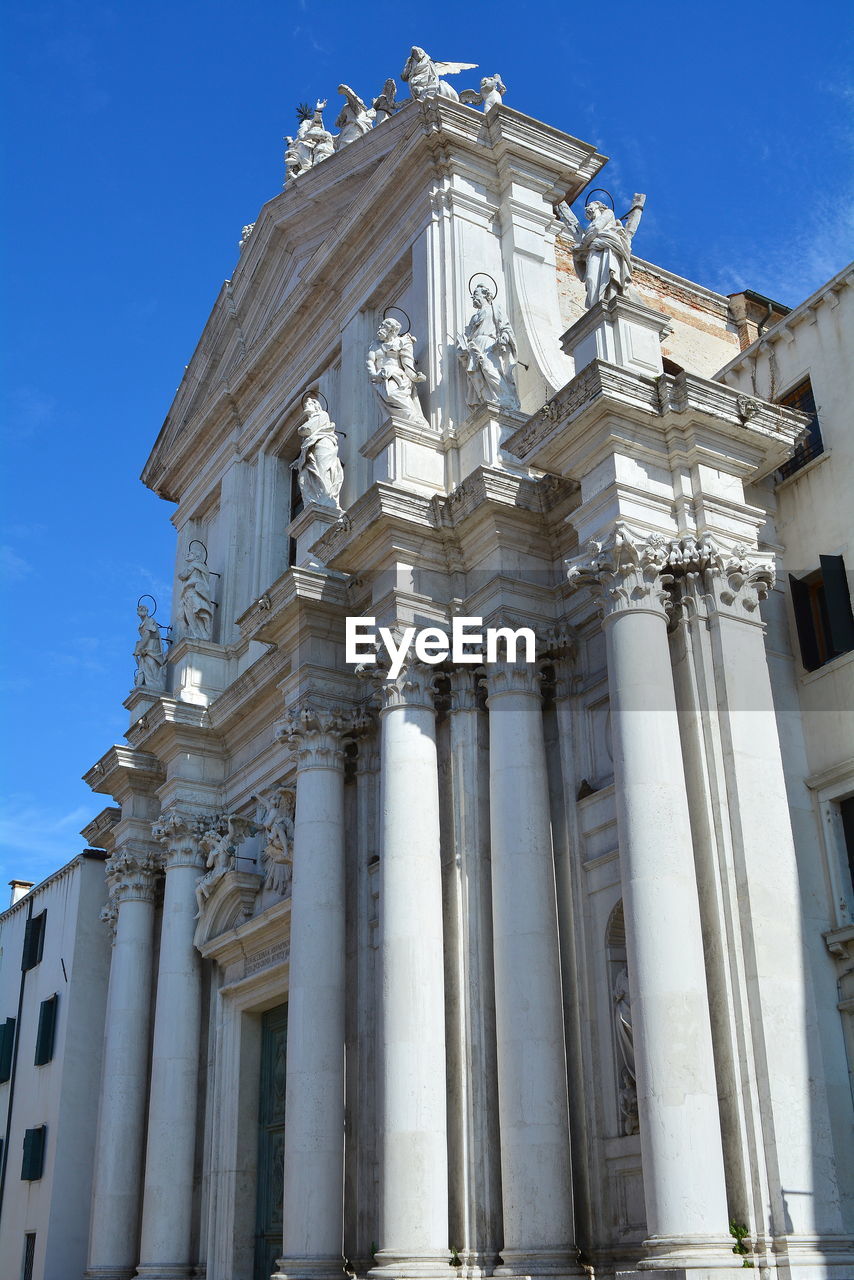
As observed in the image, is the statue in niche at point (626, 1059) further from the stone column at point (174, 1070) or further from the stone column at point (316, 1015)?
the stone column at point (174, 1070)

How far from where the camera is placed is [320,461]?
18.4 meters

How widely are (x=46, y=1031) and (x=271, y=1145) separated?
8606 millimetres

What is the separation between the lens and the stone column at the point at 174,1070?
18.5m

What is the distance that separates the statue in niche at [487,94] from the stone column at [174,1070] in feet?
36.8

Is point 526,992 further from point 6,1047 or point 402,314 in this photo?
point 6,1047

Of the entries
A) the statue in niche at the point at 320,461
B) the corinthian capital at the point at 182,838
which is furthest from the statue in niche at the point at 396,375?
the corinthian capital at the point at 182,838

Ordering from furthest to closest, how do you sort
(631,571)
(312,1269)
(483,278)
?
1. (483,278)
2. (312,1269)
3. (631,571)

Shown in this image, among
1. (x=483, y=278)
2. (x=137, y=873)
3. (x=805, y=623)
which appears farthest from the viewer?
(x=137, y=873)

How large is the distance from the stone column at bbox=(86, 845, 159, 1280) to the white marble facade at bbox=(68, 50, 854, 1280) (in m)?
0.06

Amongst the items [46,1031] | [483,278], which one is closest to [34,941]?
[46,1031]

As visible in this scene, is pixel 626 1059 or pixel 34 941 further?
pixel 34 941

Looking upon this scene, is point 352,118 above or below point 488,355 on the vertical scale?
above

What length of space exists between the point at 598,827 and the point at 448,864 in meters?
1.73

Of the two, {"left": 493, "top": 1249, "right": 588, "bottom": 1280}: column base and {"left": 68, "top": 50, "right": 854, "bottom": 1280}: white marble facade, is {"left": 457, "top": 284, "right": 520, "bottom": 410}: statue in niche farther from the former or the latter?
{"left": 493, "top": 1249, "right": 588, "bottom": 1280}: column base
